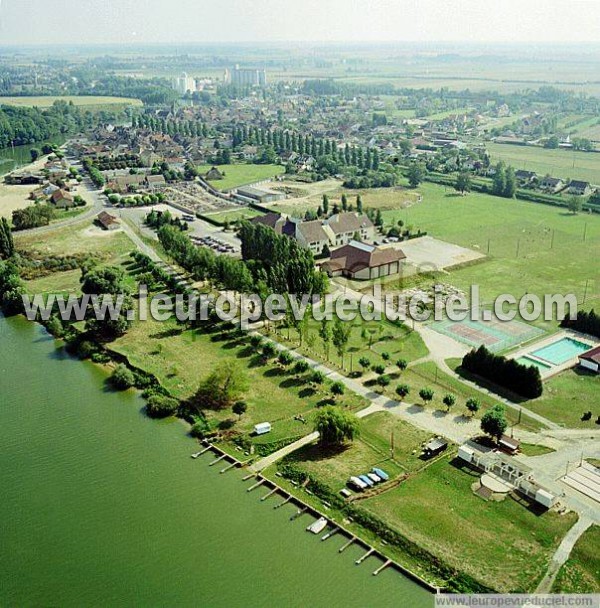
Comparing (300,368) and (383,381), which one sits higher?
(383,381)

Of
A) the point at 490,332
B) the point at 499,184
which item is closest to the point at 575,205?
the point at 499,184

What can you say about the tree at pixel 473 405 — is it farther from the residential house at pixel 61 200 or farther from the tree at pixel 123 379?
the residential house at pixel 61 200

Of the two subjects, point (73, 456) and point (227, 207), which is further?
point (227, 207)

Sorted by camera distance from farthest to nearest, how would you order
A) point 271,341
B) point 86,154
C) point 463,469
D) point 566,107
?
point 566,107 < point 86,154 < point 271,341 < point 463,469

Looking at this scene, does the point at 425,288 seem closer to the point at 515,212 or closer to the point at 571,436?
the point at 571,436

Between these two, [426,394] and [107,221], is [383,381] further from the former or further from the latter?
[107,221]

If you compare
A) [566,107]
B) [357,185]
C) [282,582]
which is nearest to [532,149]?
[357,185]

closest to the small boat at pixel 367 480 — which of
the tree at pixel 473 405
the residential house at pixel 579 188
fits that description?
the tree at pixel 473 405
